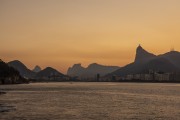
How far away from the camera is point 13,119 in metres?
62.0

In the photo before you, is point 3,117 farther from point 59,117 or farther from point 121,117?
point 121,117

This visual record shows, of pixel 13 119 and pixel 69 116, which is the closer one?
pixel 13 119

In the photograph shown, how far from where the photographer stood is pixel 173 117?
68812 millimetres

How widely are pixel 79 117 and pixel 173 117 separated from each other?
18.6m

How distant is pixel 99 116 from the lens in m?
68.6

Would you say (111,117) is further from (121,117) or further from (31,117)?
(31,117)

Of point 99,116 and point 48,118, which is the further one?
point 99,116

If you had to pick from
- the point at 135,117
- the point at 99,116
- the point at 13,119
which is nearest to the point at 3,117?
the point at 13,119

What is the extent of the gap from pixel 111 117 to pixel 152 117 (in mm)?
8112

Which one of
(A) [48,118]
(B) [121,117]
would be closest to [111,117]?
(B) [121,117]

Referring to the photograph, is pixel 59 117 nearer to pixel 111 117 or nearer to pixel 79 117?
pixel 79 117

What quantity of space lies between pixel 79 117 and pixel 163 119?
51.8 feet

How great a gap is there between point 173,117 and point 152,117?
14.1 ft

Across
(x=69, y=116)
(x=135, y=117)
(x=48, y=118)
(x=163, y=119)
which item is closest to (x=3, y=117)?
(x=48, y=118)
